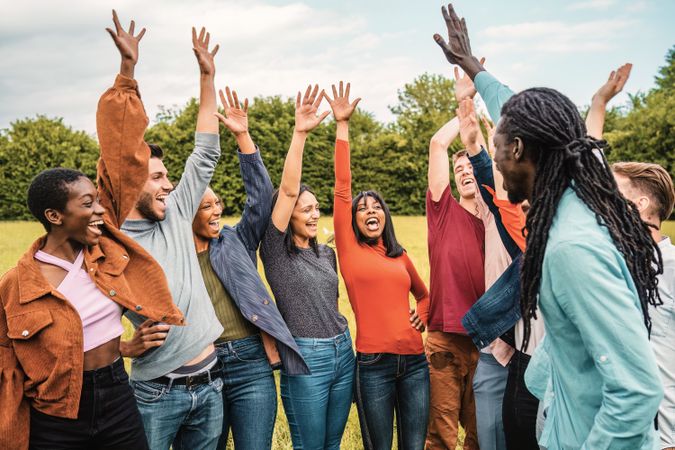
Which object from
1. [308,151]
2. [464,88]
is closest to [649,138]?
[308,151]

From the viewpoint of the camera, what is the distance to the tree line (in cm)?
2359

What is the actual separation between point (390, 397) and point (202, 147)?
1945 mm

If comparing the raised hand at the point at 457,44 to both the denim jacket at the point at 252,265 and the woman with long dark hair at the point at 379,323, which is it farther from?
the denim jacket at the point at 252,265

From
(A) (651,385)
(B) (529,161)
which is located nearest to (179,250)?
(B) (529,161)

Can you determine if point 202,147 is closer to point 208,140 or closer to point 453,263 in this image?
point 208,140

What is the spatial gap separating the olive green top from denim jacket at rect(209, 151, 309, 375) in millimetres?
61

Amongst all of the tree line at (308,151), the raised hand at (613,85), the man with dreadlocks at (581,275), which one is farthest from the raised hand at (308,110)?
the tree line at (308,151)

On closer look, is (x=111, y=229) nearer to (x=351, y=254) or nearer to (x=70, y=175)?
(x=70, y=175)

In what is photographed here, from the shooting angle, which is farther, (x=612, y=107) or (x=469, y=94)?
(x=612, y=107)

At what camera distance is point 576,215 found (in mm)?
1804

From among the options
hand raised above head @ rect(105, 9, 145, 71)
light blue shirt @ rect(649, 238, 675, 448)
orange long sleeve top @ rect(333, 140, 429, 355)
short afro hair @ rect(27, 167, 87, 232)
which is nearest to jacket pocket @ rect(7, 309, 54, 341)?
short afro hair @ rect(27, 167, 87, 232)

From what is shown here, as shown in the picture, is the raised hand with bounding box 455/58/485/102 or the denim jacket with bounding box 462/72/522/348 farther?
the raised hand with bounding box 455/58/485/102

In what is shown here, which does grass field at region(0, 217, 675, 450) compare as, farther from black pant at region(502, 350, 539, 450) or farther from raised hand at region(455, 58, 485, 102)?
black pant at region(502, 350, 539, 450)

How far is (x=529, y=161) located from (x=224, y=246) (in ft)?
6.98
